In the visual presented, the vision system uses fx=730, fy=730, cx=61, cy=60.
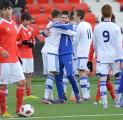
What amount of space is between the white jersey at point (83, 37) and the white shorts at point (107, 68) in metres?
2.53

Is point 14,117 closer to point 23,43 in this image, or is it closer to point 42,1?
point 23,43

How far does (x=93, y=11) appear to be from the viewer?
30656 mm

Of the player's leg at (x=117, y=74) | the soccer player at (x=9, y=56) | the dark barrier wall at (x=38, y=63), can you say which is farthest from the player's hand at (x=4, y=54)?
the dark barrier wall at (x=38, y=63)

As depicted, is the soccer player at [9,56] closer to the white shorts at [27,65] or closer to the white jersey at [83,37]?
the white jersey at [83,37]

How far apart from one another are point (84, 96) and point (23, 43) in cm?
202

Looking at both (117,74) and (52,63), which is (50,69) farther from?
(117,74)

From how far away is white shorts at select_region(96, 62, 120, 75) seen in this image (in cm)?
1482

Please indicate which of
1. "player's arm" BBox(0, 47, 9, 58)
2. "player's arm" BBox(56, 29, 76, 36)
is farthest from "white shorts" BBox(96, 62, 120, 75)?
"player's arm" BBox(0, 47, 9, 58)

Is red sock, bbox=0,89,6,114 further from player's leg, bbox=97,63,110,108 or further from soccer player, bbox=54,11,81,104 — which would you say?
soccer player, bbox=54,11,81,104

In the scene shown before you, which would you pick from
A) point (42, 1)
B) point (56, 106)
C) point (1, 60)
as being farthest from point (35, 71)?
point (1, 60)

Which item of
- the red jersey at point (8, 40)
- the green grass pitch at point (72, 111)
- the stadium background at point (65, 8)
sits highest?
the stadium background at point (65, 8)

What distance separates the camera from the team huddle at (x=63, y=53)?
13.4 meters

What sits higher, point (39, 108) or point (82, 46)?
point (82, 46)

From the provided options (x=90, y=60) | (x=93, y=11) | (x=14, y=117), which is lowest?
(x=14, y=117)
